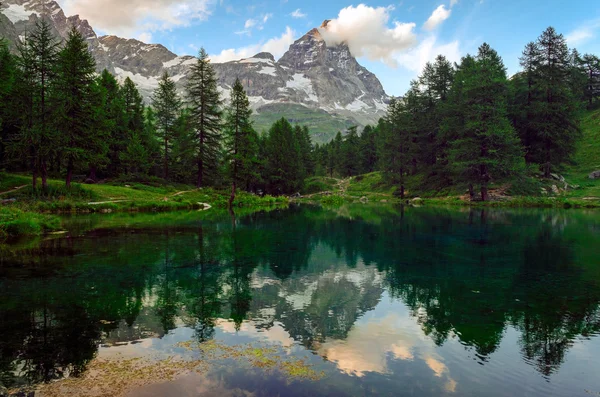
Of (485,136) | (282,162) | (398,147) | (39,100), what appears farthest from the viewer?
(282,162)

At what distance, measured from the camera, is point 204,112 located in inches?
2485

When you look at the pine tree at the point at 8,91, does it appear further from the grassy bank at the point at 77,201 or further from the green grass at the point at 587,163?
the green grass at the point at 587,163

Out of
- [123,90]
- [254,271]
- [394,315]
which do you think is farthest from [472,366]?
[123,90]

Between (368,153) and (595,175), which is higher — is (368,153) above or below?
above

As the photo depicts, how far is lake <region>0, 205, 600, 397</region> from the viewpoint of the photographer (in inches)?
275

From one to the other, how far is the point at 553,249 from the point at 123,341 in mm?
21975

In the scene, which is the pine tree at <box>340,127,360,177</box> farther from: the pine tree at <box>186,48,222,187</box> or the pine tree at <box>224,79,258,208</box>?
the pine tree at <box>224,79,258,208</box>

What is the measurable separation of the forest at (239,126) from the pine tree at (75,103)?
138 millimetres

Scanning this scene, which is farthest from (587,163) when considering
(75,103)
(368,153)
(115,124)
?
(115,124)

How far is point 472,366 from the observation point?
7727 mm

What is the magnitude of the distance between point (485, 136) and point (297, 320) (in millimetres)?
50449

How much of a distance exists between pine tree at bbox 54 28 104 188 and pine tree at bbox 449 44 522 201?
48.8 metres

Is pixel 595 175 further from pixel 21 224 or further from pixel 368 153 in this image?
pixel 21 224

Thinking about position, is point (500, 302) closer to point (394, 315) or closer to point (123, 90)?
point (394, 315)
